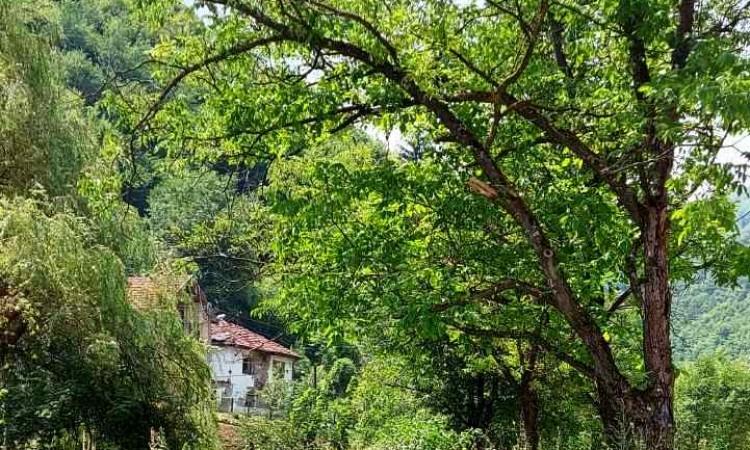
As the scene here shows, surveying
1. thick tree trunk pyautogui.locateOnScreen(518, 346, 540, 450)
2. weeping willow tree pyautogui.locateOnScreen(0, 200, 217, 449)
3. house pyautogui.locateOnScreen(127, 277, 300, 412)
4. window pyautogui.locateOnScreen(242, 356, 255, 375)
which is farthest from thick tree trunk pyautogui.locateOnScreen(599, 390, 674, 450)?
window pyautogui.locateOnScreen(242, 356, 255, 375)

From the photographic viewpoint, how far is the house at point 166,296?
35.6 ft

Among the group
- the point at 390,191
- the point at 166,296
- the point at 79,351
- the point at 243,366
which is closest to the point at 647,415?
the point at 390,191

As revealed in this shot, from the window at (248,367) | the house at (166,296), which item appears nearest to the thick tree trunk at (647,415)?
the house at (166,296)

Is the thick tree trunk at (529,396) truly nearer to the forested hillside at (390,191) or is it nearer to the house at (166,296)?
the forested hillside at (390,191)

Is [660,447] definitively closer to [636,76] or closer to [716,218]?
Result: [716,218]

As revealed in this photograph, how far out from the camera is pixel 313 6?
5.61 m

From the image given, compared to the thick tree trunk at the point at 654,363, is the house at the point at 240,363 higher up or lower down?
higher up

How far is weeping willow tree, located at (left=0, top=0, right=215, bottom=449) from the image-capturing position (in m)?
8.90

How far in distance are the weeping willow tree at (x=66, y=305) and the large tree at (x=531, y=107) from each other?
263cm

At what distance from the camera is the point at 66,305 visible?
29.7 ft

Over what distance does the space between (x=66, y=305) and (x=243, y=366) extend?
32.6m

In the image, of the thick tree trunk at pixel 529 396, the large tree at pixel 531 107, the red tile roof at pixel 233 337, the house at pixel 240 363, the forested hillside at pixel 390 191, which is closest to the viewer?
the large tree at pixel 531 107

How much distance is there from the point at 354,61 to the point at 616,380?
3573 millimetres

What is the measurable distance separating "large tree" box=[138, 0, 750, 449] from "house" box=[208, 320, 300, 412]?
27399mm
